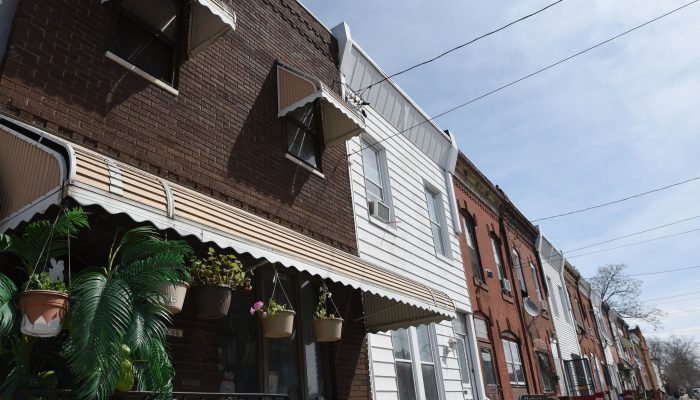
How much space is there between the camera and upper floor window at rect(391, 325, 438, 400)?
8.72 metres

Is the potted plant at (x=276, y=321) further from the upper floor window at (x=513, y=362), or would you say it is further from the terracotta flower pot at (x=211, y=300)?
the upper floor window at (x=513, y=362)

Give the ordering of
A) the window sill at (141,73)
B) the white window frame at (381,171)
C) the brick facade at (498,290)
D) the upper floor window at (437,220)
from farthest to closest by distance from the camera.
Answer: the brick facade at (498,290)
the upper floor window at (437,220)
the white window frame at (381,171)
the window sill at (141,73)

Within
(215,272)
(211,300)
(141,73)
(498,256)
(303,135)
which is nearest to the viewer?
(211,300)

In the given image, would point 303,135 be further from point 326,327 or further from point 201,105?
point 326,327

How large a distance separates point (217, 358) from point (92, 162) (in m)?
2.56

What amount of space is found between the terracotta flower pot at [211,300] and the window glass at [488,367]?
27.8ft

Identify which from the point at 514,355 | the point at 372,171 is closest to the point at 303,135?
the point at 372,171

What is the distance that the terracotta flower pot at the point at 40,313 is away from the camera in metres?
3.24

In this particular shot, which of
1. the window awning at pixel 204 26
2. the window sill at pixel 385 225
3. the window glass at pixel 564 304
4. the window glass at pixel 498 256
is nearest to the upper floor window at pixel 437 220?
the window sill at pixel 385 225

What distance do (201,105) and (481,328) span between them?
8981mm

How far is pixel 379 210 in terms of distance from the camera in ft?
32.3

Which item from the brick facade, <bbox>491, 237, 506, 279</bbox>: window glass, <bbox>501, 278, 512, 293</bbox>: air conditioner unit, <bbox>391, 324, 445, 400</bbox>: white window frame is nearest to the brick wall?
<bbox>391, 324, 445, 400</bbox>: white window frame

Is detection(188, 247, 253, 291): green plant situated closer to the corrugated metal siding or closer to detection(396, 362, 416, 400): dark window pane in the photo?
the corrugated metal siding

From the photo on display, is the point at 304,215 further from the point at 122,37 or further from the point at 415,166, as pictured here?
the point at 415,166
